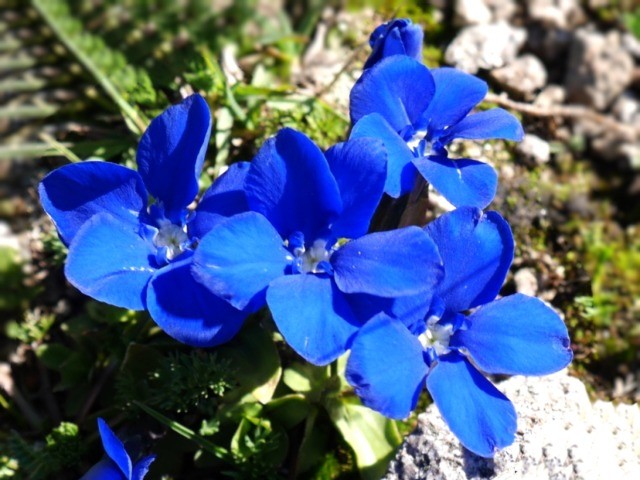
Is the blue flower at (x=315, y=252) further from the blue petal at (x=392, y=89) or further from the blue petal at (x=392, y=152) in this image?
the blue petal at (x=392, y=89)

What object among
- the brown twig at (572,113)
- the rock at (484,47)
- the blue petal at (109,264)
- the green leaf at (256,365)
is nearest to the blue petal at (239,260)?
the blue petal at (109,264)

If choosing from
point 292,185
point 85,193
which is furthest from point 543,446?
point 85,193

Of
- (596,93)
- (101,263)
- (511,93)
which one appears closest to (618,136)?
(596,93)

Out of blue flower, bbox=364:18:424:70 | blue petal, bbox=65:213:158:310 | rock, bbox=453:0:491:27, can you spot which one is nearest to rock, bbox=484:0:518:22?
rock, bbox=453:0:491:27

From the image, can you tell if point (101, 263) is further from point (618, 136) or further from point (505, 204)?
point (618, 136)

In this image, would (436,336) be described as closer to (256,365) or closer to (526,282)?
(256,365)

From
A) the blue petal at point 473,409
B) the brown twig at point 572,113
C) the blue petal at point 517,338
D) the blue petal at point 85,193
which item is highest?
the blue petal at point 85,193

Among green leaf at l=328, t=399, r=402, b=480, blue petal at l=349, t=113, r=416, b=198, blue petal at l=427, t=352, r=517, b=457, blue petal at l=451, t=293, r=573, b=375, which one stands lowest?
green leaf at l=328, t=399, r=402, b=480

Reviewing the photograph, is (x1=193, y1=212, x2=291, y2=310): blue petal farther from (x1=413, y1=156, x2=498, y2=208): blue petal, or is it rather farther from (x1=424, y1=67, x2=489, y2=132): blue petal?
(x1=424, y1=67, x2=489, y2=132): blue petal
